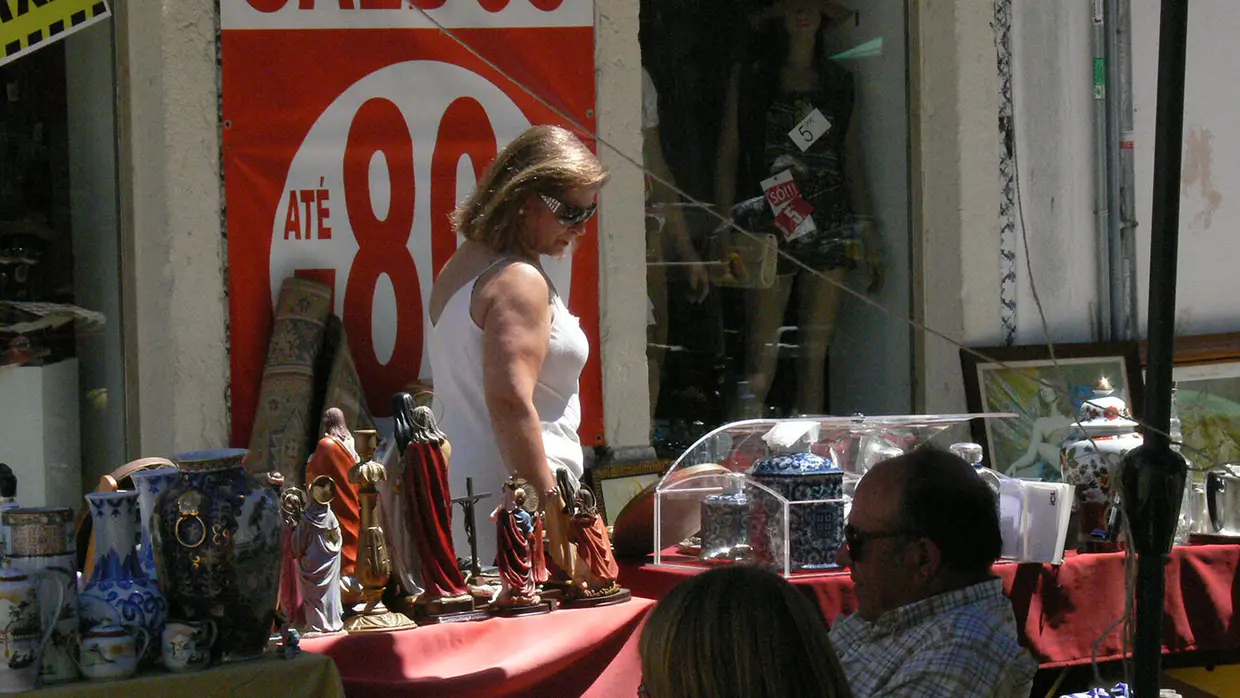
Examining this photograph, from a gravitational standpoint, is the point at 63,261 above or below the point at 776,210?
below

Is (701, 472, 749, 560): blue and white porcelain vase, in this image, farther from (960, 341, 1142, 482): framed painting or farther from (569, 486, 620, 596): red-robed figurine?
(960, 341, 1142, 482): framed painting

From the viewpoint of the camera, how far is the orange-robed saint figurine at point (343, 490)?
260 centimetres

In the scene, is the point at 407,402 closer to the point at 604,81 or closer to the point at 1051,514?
the point at 1051,514

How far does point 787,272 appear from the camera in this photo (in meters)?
5.36

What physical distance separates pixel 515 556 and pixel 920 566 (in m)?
0.75

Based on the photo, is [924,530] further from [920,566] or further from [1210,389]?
[1210,389]

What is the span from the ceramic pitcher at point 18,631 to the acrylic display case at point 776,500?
148 cm

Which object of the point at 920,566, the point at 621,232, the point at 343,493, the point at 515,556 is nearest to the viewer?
A: the point at 920,566

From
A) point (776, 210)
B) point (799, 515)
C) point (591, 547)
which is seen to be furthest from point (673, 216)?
point (591, 547)

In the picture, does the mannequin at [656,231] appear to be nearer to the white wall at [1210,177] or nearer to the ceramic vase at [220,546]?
the white wall at [1210,177]

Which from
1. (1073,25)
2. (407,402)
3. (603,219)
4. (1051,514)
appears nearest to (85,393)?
(603,219)

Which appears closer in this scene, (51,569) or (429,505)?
(51,569)

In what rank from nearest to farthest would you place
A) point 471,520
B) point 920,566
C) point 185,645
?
point 185,645, point 920,566, point 471,520

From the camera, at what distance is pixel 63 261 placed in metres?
4.46
